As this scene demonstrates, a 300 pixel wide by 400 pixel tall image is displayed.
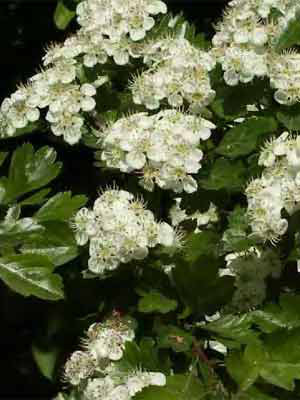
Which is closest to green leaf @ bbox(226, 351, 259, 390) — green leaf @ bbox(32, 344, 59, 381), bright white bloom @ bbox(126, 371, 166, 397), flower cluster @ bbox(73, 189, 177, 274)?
bright white bloom @ bbox(126, 371, 166, 397)

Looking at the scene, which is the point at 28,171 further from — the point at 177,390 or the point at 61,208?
the point at 177,390

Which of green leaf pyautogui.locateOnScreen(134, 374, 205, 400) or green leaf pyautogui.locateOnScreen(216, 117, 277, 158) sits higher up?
green leaf pyautogui.locateOnScreen(216, 117, 277, 158)

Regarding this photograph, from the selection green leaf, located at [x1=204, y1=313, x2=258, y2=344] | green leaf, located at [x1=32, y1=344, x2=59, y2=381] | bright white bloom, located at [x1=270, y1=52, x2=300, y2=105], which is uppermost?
bright white bloom, located at [x1=270, y1=52, x2=300, y2=105]

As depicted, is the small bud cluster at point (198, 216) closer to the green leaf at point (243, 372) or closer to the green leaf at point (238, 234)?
the green leaf at point (238, 234)

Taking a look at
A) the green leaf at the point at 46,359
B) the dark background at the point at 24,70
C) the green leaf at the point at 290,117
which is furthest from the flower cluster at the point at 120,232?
the dark background at the point at 24,70

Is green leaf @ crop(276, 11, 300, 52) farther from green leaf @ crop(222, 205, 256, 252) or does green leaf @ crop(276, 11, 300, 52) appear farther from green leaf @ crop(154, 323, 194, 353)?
green leaf @ crop(154, 323, 194, 353)

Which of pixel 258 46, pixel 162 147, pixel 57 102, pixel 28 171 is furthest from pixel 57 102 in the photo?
pixel 258 46

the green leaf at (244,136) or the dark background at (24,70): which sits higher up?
the green leaf at (244,136)
